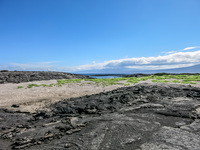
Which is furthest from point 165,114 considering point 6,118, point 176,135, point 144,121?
point 6,118

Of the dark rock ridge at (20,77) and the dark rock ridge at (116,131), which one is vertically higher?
the dark rock ridge at (20,77)

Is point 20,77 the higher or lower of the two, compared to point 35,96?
higher

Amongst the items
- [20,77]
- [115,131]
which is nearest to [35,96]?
[115,131]

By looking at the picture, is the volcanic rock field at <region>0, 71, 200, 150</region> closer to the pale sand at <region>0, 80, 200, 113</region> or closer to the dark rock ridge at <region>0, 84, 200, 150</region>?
the dark rock ridge at <region>0, 84, 200, 150</region>

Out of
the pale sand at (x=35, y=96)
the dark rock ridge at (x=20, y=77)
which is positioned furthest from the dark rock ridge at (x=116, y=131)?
the dark rock ridge at (x=20, y=77)

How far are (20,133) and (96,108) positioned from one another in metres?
4.21

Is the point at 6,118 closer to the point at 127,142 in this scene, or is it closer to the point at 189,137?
the point at 127,142

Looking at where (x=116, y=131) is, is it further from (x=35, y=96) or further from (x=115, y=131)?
(x=35, y=96)

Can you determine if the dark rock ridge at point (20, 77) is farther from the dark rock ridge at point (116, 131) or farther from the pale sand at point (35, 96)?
the dark rock ridge at point (116, 131)

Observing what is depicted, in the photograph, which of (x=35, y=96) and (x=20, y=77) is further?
(x=20, y=77)

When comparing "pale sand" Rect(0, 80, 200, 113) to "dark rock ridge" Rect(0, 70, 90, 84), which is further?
"dark rock ridge" Rect(0, 70, 90, 84)

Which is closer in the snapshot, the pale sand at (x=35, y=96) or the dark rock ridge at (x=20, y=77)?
the pale sand at (x=35, y=96)

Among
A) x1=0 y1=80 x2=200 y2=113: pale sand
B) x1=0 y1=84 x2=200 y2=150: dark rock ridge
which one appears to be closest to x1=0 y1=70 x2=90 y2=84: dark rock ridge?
x1=0 y1=80 x2=200 y2=113: pale sand

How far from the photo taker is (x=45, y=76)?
128 ft
